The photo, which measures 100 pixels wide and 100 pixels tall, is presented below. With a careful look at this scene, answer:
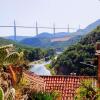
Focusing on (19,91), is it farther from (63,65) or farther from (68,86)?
(63,65)

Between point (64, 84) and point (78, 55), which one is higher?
point (64, 84)

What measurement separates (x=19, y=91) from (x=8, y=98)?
2.98 m

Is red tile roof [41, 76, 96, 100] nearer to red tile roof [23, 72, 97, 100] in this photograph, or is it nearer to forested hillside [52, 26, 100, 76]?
red tile roof [23, 72, 97, 100]

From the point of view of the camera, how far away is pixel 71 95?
1814cm

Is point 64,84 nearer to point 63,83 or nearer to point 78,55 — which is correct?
point 63,83

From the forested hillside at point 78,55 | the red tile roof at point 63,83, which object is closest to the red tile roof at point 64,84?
the red tile roof at point 63,83

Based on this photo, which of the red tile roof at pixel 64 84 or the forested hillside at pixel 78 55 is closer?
the red tile roof at pixel 64 84

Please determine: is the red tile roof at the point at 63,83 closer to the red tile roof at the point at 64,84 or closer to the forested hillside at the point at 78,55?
the red tile roof at the point at 64,84

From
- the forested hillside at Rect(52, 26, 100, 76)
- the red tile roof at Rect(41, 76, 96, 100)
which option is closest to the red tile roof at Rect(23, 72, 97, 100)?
the red tile roof at Rect(41, 76, 96, 100)

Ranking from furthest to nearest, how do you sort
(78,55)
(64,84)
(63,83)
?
(78,55) < (63,83) < (64,84)

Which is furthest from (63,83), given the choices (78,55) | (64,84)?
(78,55)

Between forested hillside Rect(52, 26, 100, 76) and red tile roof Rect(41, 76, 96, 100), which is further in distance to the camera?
forested hillside Rect(52, 26, 100, 76)

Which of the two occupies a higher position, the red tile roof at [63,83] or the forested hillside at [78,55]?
the red tile roof at [63,83]

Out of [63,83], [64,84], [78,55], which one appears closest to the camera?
[64,84]
